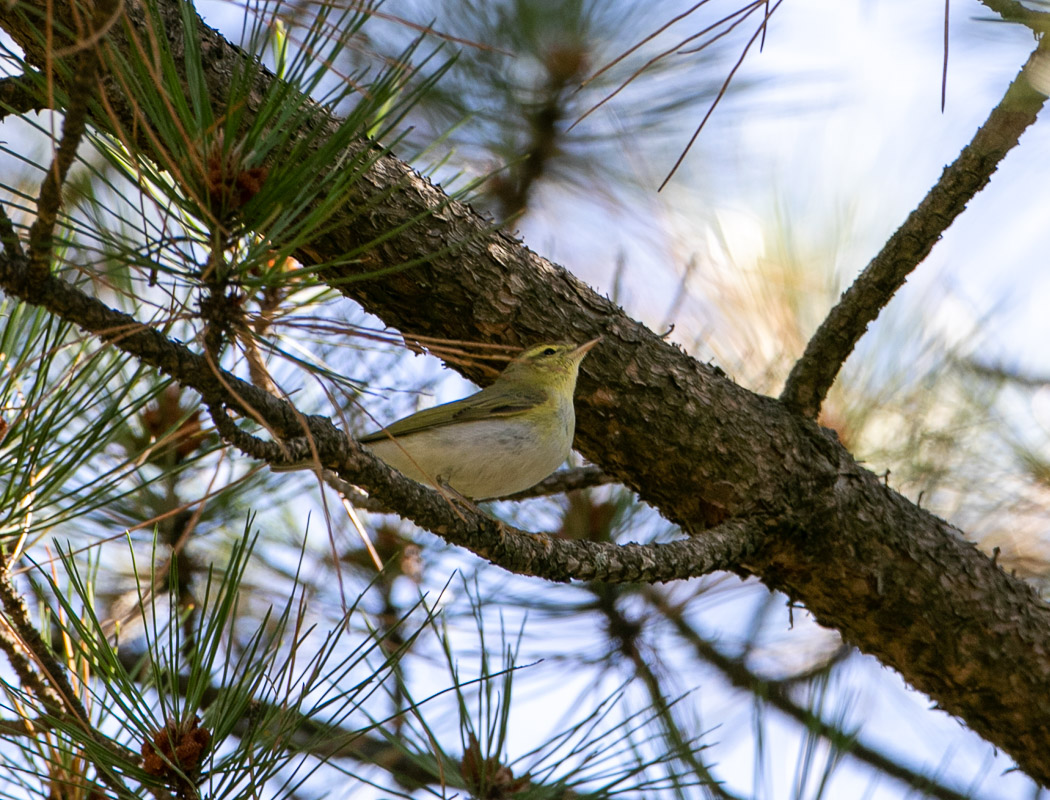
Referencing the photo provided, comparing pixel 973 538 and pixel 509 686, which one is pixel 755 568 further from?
pixel 973 538

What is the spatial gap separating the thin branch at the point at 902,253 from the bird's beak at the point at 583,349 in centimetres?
59

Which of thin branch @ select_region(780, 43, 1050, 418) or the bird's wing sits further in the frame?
the bird's wing

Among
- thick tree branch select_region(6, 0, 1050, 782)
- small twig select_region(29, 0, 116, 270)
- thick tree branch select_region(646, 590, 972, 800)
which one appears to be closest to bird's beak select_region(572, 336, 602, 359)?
thick tree branch select_region(6, 0, 1050, 782)

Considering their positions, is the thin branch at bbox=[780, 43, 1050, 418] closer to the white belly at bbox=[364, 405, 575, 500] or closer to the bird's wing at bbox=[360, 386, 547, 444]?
the white belly at bbox=[364, 405, 575, 500]

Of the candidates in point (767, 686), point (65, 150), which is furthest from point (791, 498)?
point (65, 150)

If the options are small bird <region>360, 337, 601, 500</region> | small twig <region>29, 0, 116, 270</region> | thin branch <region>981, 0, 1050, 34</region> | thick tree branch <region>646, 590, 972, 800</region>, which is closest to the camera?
small twig <region>29, 0, 116, 270</region>

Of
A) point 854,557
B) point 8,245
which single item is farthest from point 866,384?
point 8,245

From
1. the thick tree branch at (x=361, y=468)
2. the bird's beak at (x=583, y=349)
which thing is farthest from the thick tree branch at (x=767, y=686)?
the bird's beak at (x=583, y=349)

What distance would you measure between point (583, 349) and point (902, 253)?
84cm

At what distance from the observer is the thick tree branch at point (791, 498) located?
260 cm

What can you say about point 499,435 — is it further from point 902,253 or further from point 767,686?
point 902,253

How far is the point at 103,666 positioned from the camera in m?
1.72

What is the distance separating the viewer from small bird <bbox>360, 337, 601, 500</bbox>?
9.71 ft

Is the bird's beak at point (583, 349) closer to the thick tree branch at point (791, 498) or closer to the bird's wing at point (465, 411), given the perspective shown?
the thick tree branch at point (791, 498)
